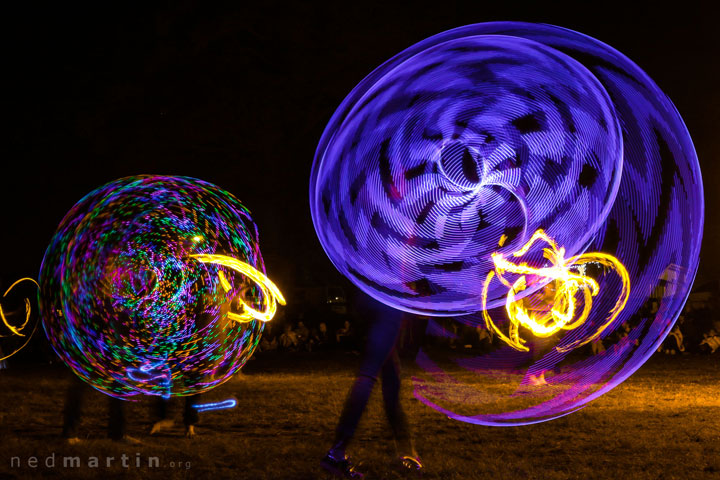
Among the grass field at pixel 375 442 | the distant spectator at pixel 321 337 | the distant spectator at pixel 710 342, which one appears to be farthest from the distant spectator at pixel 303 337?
the grass field at pixel 375 442

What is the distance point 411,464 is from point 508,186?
431 cm

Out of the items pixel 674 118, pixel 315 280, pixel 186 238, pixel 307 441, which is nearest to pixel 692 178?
pixel 674 118

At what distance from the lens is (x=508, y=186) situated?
825 cm

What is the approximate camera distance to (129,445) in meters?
5.52

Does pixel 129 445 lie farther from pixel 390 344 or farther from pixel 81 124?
pixel 81 124

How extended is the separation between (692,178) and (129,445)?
16.8ft

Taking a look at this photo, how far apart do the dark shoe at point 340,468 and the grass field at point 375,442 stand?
0.39ft

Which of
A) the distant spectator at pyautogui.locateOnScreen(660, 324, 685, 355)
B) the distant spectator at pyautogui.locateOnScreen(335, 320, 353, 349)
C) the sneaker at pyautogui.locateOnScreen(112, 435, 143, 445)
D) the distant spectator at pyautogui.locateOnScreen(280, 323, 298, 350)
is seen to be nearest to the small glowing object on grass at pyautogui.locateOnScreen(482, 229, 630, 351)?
the sneaker at pyautogui.locateOnScreen(112, 435, 143, 445)

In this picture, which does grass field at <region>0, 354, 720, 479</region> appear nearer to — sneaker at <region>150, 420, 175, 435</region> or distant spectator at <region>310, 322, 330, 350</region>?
sneaker at <region>150, 420, 175, 435</region>

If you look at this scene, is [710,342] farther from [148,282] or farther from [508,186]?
[148,282]

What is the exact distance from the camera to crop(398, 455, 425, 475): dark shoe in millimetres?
4625

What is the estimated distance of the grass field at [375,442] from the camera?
Result: 4.68 meters

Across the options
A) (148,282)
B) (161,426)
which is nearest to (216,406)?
(161,426)

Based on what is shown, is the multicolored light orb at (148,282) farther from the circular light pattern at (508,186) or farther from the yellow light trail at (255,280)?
the circular light pattern at (508,186)
